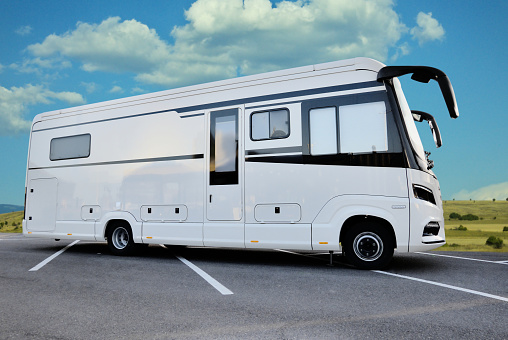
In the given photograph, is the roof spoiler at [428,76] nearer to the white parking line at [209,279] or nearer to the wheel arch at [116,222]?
the white parking line at [209,279]

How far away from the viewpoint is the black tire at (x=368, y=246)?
6871 mm

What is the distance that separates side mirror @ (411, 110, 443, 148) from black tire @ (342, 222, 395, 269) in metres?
2.87

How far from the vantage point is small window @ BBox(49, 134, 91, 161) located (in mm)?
10109

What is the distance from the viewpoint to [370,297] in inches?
203

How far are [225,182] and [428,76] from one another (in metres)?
4.04

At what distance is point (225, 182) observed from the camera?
8.04 meters

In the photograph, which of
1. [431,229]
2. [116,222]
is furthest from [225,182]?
[431,229]

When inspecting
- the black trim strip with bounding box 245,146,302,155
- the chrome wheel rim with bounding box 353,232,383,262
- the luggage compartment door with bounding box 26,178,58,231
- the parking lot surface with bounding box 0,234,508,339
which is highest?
the black trim strip with bounding box 245,146,302,155

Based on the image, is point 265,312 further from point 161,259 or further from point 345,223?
point 161,259

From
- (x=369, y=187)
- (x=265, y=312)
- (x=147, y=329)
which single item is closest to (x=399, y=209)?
(x=369, y=187)

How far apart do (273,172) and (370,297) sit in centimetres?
308

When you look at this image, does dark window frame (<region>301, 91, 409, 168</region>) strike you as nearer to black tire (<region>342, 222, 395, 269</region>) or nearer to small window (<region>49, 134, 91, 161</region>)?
black tire (<region>342, 222, 395, 269</region>)

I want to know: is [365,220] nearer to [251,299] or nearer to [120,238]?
[251,299]

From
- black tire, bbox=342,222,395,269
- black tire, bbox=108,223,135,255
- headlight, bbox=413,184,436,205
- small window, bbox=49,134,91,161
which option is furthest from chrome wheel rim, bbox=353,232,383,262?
small window, bbox=49,134,91,161
